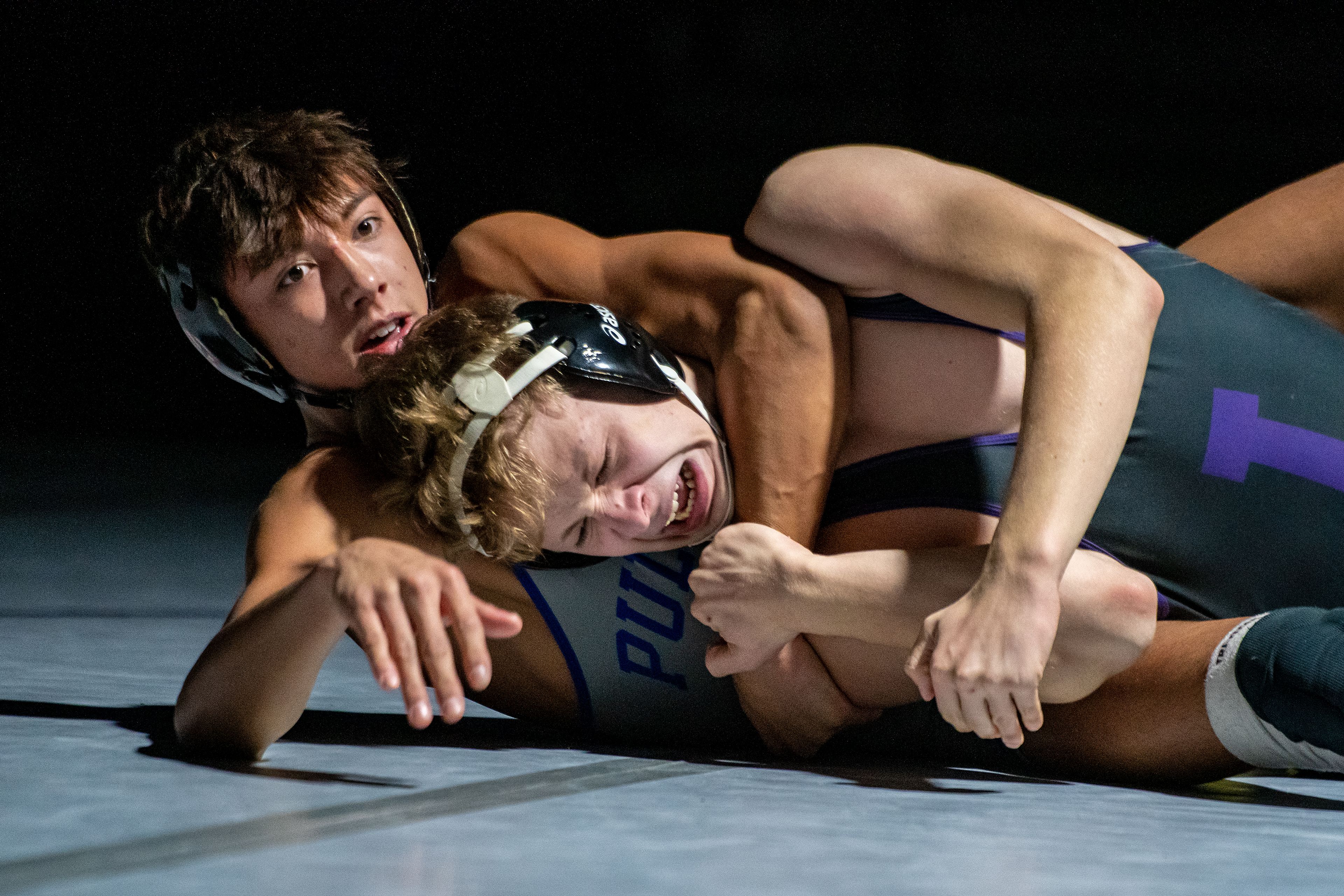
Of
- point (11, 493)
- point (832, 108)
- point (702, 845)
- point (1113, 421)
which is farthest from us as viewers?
point (832, 108)

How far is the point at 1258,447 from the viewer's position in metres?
1.44

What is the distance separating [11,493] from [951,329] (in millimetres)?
3248

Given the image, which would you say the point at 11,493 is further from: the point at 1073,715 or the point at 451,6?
the point at 1073,715

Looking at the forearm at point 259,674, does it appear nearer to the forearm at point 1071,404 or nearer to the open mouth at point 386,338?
the open mouth at point 386,338

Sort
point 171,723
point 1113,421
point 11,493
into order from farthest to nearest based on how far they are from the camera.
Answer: point 11,493 → point 171,723 → point 1113,421

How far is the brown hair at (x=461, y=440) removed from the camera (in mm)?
1353

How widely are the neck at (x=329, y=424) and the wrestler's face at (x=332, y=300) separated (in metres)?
0.07

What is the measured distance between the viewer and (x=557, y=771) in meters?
1.26

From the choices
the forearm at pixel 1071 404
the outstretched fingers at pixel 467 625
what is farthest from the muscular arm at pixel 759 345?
the outstretched fingers at pixel 467 625

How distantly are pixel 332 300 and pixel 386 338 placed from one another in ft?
0.26

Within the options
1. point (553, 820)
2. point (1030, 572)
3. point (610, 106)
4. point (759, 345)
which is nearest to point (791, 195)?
point (759, 345)

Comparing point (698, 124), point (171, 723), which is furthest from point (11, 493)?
point (698, 124)

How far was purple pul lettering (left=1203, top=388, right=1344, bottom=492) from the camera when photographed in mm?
1434

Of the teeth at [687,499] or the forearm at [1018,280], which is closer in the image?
the forearm at [1018,280]
